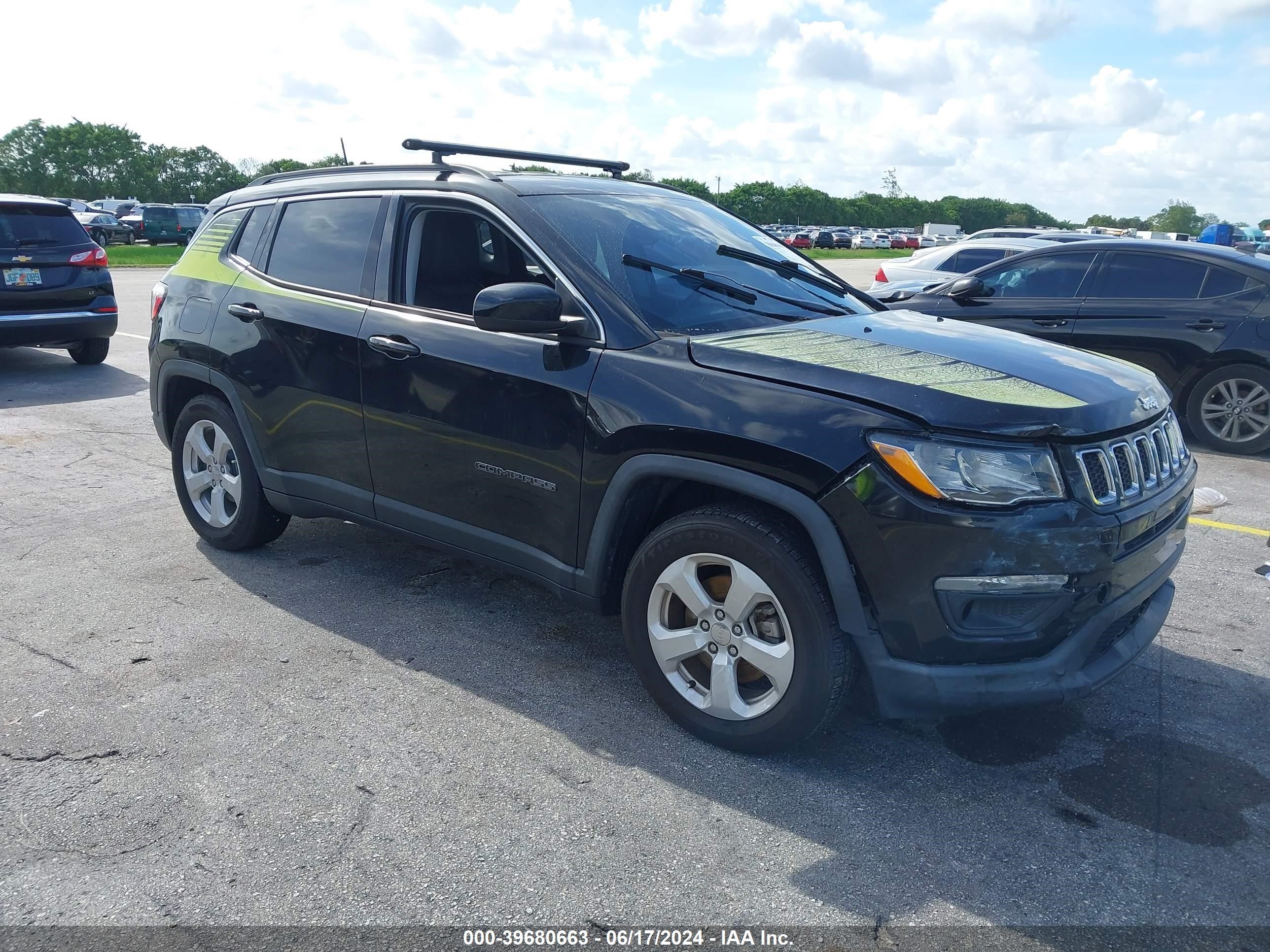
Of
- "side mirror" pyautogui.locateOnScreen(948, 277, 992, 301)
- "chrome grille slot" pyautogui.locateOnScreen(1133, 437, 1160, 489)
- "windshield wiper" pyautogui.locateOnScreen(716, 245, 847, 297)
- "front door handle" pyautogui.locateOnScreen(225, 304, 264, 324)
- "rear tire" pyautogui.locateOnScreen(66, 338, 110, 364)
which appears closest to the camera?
"chrome grille slot" pyautogui.locateOnScreen(1133, 437, 1160, 489)

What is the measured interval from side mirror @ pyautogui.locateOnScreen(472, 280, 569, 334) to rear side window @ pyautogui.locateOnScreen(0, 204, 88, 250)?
8.59m

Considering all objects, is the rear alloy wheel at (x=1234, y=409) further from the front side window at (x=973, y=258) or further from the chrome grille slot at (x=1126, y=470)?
the front side window at (x=973, y=258)

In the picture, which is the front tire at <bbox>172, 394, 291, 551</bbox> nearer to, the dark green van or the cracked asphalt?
the cracked asphalt

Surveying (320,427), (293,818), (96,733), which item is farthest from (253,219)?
(293,818)

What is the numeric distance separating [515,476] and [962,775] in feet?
5.90

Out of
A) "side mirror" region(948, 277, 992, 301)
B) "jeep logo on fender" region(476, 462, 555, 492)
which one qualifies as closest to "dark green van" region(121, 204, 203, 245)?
"side mirror" region(948, 277, 992, 301)

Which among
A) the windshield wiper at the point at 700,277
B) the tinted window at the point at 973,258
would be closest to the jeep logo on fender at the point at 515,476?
the windshield wiper at the point at 700,277

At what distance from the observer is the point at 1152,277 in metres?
8.23

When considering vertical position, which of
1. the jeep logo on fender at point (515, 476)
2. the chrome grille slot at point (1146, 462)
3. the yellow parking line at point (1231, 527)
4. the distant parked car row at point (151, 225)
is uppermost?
the chrome grille slot at point (1146, 462)

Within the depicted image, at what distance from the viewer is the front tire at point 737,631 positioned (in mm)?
3012

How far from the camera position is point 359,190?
4.43 metres

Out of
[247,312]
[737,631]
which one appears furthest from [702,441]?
[247,312]

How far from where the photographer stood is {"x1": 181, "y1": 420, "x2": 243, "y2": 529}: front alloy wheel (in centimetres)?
500

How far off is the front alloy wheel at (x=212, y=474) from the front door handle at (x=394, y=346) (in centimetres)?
125
